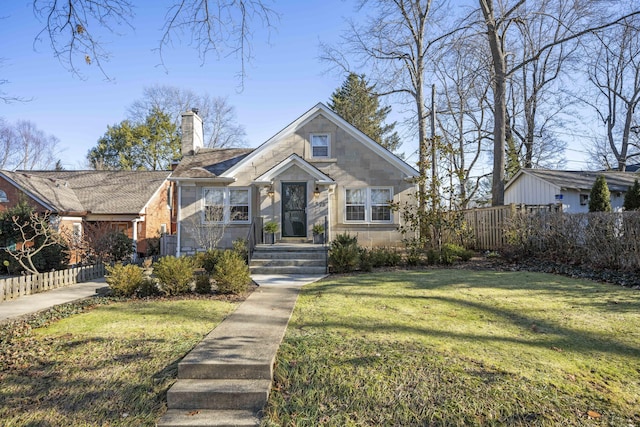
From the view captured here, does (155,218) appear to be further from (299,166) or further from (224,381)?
(224,381)

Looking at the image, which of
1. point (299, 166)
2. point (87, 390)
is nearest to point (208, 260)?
point (299, 166)

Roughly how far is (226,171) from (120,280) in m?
7.83

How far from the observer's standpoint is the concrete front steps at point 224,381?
3.41m

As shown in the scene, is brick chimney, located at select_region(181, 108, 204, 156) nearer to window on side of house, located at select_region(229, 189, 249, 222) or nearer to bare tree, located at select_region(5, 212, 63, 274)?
window on side of house, located at select_region(229, 189, 249, 222)

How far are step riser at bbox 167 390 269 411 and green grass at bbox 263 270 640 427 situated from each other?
19 cm

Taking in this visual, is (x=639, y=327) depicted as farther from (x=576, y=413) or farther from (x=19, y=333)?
(x=19, y=333)

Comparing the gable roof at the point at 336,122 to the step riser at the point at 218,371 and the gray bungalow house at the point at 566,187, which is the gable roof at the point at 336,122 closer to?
the gray bungalow house at the point at 566,187

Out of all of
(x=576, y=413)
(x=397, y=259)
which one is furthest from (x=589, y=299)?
(x=397, y=259)

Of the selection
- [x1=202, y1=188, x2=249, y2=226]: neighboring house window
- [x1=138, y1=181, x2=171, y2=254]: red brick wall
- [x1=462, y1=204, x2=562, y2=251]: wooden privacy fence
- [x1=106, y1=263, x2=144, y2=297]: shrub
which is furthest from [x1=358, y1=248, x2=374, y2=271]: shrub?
[x1=138, y1=181, x2=171, y2=254]: red brick wall

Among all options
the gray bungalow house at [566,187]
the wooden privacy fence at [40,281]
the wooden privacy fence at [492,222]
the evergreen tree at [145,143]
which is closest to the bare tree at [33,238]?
the wooden privacy fence at [40,281]

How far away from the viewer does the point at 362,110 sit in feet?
109

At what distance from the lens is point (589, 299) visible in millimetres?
6629

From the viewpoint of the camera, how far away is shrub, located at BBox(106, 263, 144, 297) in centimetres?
753

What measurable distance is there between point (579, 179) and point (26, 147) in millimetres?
48098
